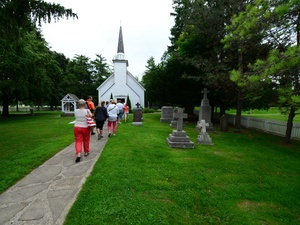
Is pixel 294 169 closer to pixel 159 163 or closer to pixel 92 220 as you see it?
pixel 159 163

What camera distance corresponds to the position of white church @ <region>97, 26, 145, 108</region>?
30.7 metres

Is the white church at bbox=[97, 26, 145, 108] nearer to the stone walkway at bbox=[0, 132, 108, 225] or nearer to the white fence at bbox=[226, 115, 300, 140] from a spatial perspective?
the white fence at bbox=[226, 115, 300, 140]

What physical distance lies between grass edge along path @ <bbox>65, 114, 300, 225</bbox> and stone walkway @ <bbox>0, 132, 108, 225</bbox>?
0.23 metres

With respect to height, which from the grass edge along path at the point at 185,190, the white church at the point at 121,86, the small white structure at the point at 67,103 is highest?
the white church at the point at 121,86

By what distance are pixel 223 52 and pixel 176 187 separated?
497 inches

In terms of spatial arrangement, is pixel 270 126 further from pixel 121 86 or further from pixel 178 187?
pixel 121 86

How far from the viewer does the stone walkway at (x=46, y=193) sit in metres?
2.80


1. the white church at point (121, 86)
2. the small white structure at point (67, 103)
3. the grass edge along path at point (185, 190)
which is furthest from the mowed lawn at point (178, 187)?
the white church at point (121, 86)

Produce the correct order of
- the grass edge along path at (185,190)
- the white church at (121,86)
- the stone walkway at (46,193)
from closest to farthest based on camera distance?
1. the stone walkway at (46,193)
2. the grass edge along path at (185,190)
3. the white church at (121,86)

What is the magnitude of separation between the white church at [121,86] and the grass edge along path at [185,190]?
81.8ft

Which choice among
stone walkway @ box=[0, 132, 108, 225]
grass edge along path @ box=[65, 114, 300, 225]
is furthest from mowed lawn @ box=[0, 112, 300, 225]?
stone walkway @ box=[0, 132, 108, 225]

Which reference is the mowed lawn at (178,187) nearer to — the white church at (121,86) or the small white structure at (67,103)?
the small white structure at (67,103)

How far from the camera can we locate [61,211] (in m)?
2.92

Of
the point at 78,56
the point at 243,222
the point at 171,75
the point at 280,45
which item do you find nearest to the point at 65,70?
the point at 78,56
